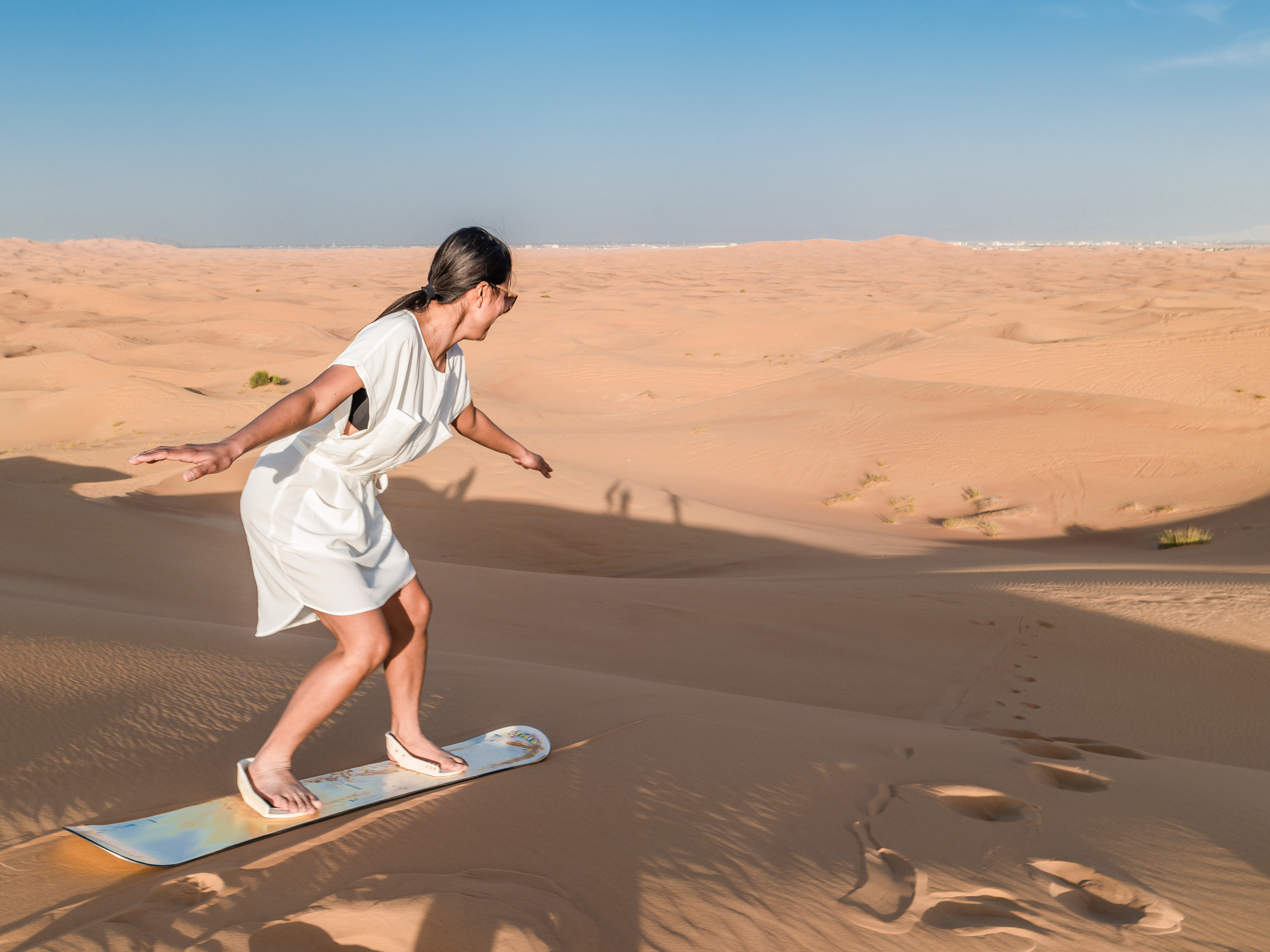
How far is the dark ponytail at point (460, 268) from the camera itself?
239 centimetres

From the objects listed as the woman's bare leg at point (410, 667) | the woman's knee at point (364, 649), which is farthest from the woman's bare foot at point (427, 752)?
the woman's knee at point (364, 649)

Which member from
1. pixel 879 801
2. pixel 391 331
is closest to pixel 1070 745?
pixel 879 801

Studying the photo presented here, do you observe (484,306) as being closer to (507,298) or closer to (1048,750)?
(507,298)

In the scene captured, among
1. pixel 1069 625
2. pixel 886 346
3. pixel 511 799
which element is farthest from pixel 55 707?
pixel 886 346

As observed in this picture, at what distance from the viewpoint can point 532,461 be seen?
3096 millimetres

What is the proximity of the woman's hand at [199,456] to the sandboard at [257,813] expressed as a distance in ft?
2.85

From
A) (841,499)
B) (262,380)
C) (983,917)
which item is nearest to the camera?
(983,917)

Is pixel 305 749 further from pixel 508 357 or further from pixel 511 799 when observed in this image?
pixel 508 357

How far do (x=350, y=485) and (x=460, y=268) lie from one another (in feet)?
2.14

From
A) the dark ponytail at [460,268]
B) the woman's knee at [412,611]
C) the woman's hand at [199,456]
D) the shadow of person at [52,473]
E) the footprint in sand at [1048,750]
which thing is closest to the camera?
the woman's hand at [199,456]

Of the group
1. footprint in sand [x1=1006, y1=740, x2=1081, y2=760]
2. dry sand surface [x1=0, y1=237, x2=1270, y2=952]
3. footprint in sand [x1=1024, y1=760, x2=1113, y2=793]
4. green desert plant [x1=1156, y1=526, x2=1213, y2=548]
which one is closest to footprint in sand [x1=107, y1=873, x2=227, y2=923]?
dry sand surface [x1=0, y1=237, x2=1270, y2=952]

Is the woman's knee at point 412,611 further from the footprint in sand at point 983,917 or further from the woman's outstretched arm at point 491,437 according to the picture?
the footprint in sand at point 983,917

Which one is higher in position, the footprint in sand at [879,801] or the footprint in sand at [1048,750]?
the footprint in sand at [879,801]

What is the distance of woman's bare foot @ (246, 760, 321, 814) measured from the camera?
2254 mm
